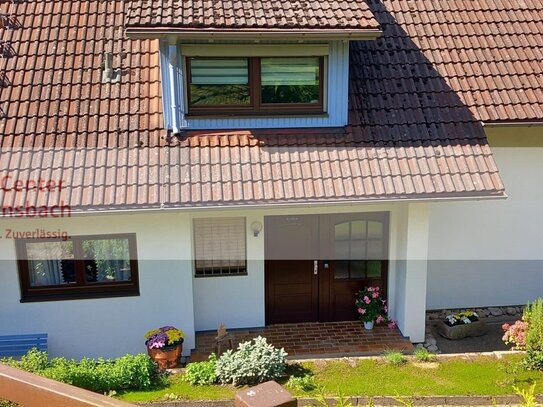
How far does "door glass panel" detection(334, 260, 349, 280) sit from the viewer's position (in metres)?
10.1

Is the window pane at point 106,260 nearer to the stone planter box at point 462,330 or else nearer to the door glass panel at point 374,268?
the door glass panel at point 374,268

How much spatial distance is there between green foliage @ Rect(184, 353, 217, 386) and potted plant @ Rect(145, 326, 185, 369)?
644 mm

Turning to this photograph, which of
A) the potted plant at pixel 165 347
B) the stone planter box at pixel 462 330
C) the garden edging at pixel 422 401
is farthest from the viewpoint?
the stone planter box at pixel 462 330

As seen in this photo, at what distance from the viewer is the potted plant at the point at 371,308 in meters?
9.94

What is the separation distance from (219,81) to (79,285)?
13.4 ft

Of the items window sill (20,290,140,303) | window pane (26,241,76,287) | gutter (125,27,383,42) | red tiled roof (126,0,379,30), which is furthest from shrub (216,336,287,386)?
red tiled roof (126,0,379,30)

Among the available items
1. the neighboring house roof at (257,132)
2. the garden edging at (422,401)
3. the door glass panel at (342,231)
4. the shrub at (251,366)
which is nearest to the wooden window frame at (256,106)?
the neighboring house roof at (257,132)

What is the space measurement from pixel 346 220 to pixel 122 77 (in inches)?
187

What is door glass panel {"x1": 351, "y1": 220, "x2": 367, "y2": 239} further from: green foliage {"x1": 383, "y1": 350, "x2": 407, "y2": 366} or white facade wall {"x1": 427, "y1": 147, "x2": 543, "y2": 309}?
green foliage {"x1": 383, "y1": 350, "x2": 407, "y2": 366}

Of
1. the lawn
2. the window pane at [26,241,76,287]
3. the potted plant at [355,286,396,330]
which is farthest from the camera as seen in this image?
the potted plant at [355,286,396,330]

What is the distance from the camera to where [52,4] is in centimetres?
996

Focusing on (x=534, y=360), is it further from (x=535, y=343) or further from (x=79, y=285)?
(x=79, y=285)

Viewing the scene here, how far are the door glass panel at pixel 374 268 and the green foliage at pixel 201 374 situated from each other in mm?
3704

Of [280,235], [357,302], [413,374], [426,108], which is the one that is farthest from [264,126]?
[413,374]
